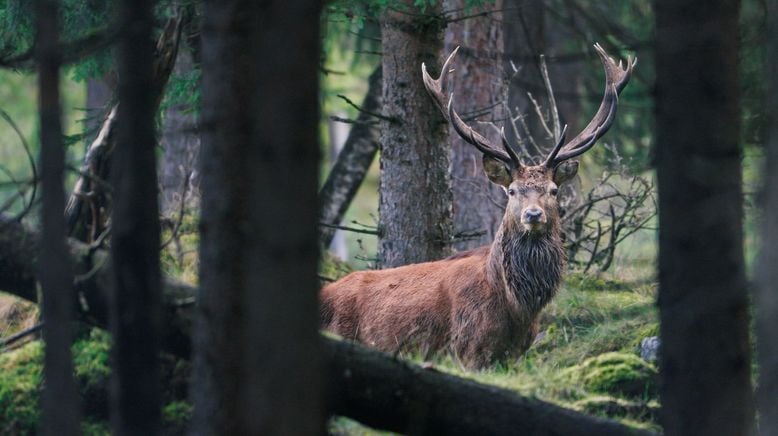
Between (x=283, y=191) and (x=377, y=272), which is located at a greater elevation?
(x=283, y=191)

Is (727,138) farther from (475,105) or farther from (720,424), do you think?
(475,105)

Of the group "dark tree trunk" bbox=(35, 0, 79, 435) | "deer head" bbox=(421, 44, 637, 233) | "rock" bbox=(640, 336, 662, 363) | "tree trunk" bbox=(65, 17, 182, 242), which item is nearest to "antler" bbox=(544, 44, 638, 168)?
"deer head" bbox=(421, 44, 637, 233)

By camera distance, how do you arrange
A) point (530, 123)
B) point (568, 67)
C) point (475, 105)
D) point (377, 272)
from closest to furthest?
point (377, 272)
point (475, 105)
point (530, 123)
point (568, 67)

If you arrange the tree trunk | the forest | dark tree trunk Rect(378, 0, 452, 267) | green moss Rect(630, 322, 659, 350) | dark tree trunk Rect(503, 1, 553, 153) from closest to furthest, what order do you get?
1. the forest
2. the tree trunk
3. green moss Rect(630, 322, 659, 350)
4. dark tree trunk Rect(378, 0, 452, 267)
5. dark tree trunk Rect(503, 1, 553, 153)

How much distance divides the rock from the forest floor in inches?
3.6

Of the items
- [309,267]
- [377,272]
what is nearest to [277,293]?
[309,267]

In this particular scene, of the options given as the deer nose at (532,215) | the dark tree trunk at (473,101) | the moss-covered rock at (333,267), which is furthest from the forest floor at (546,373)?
the dark tree trunk at (473,101)

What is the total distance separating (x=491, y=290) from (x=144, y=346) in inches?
160

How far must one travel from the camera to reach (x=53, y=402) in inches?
184

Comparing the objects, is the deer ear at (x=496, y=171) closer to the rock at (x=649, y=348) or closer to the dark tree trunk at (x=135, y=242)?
the rock at (x=649, y=348)

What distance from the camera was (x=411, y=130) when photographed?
9.04m

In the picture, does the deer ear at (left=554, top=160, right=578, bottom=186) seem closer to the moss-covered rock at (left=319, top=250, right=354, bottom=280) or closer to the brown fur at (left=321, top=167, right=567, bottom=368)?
the brown fur at (left=321, top=167, right=567, bottom=368)

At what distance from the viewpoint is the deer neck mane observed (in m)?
8.41

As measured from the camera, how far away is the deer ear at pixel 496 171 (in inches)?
344
